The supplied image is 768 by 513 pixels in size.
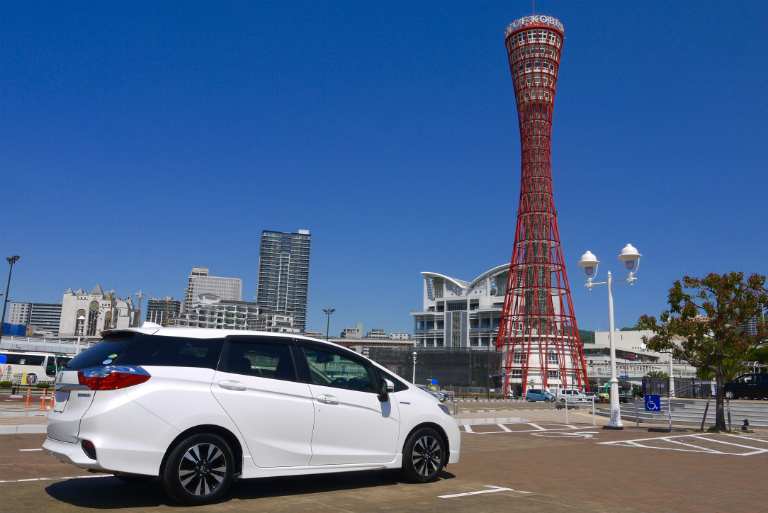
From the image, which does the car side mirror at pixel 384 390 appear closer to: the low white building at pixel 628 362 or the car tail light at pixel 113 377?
the car tail light at pixel 113 377

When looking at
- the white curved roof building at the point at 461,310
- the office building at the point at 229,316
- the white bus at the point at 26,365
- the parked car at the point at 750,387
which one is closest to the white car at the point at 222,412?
the parked car at the point at 750,387

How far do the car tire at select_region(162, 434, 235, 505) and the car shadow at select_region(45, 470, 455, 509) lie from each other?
27 cm

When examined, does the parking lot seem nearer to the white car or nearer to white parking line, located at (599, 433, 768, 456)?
the white car

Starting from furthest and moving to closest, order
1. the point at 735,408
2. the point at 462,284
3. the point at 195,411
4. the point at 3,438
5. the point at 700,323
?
the point at 462,284 < the point at 735,408 < the point at 700,323 < the point at 3,438 < the point at 195,411

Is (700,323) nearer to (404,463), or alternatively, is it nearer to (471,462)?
(471,462)

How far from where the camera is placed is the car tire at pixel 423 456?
7328 mm

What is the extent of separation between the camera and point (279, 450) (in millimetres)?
6293

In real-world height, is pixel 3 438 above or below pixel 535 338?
below

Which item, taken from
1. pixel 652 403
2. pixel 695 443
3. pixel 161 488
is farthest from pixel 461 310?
pixel 161 488

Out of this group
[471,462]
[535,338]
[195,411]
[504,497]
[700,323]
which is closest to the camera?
[195,411]

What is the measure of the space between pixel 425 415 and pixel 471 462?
9.51 ft

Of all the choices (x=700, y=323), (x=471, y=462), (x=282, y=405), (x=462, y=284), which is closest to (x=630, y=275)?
(x=700, y=323)

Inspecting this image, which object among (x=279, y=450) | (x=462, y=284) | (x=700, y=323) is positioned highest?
(x=462, y=284)

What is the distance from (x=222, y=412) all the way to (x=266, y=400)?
0.47 meters
